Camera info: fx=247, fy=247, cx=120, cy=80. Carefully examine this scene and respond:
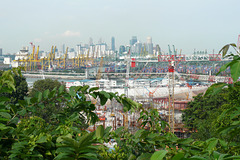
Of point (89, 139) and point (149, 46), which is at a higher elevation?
point (149, 46)

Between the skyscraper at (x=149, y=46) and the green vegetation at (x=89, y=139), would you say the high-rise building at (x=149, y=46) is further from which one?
the green vegetation at (x=89, y=139)

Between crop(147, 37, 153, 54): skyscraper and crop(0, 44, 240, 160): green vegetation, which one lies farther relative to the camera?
crop(147, 37, 153, 54): skyscraper

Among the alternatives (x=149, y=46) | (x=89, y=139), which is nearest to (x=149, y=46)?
(x=149, y=46)

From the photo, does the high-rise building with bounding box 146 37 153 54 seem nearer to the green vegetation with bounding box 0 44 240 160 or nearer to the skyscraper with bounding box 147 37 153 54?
the skyscraper with bounding box 147 37 153 54

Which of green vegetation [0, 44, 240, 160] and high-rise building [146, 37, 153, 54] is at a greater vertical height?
high-rise building [146, 37, 153, 54]

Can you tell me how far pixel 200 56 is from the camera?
28281mm

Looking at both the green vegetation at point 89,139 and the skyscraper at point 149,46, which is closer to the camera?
the green vegetation at point 89,139

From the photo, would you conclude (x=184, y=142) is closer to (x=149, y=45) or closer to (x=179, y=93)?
(x=179, y=93)

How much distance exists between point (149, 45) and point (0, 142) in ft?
174

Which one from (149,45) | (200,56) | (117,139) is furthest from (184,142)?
A: (149,45)

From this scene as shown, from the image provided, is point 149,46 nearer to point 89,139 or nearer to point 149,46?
point 149,46

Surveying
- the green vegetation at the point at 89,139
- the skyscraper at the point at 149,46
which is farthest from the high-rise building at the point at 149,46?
A: the green vegetation at the point at 89,139

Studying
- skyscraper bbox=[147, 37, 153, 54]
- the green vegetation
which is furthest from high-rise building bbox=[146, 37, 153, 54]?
the green vegetation

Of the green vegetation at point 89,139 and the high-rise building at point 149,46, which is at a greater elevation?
the high-rise building at point 149,46
